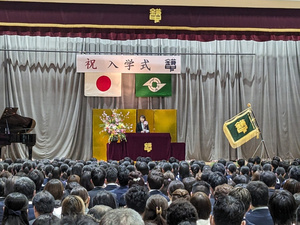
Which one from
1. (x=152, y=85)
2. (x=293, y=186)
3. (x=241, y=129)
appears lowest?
(x=293, y=186)

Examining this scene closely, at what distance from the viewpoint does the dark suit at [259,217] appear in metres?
3.04

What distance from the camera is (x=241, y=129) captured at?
1169cm

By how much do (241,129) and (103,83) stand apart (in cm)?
387

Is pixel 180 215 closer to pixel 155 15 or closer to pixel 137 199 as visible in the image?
pixel 137 199

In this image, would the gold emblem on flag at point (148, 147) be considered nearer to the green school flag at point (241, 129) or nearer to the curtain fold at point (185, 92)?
the curtain fold at point (185, 92)

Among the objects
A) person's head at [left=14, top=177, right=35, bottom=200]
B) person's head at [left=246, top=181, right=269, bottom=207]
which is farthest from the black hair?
person's head at [left=246, top=181, right=269, bottom=207]

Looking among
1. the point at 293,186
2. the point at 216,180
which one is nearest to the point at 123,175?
the point at 216,180

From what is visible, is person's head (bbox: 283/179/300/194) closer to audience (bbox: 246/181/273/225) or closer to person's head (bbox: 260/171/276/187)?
person's head (bbox: 260/171/276/187)

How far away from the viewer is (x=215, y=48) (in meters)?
12.6

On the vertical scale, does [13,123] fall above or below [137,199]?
above

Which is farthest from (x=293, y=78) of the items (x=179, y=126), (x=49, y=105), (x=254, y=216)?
(x=254, y=216)

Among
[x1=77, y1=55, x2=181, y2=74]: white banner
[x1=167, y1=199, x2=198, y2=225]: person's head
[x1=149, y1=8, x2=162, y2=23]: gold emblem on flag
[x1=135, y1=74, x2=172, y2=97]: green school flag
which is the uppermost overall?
[x1=149, y1=8, x2=162, y2=23]: gold emblem on flag

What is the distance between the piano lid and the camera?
937 cm

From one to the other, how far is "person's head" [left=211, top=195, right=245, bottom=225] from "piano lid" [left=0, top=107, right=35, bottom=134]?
25.3ft
